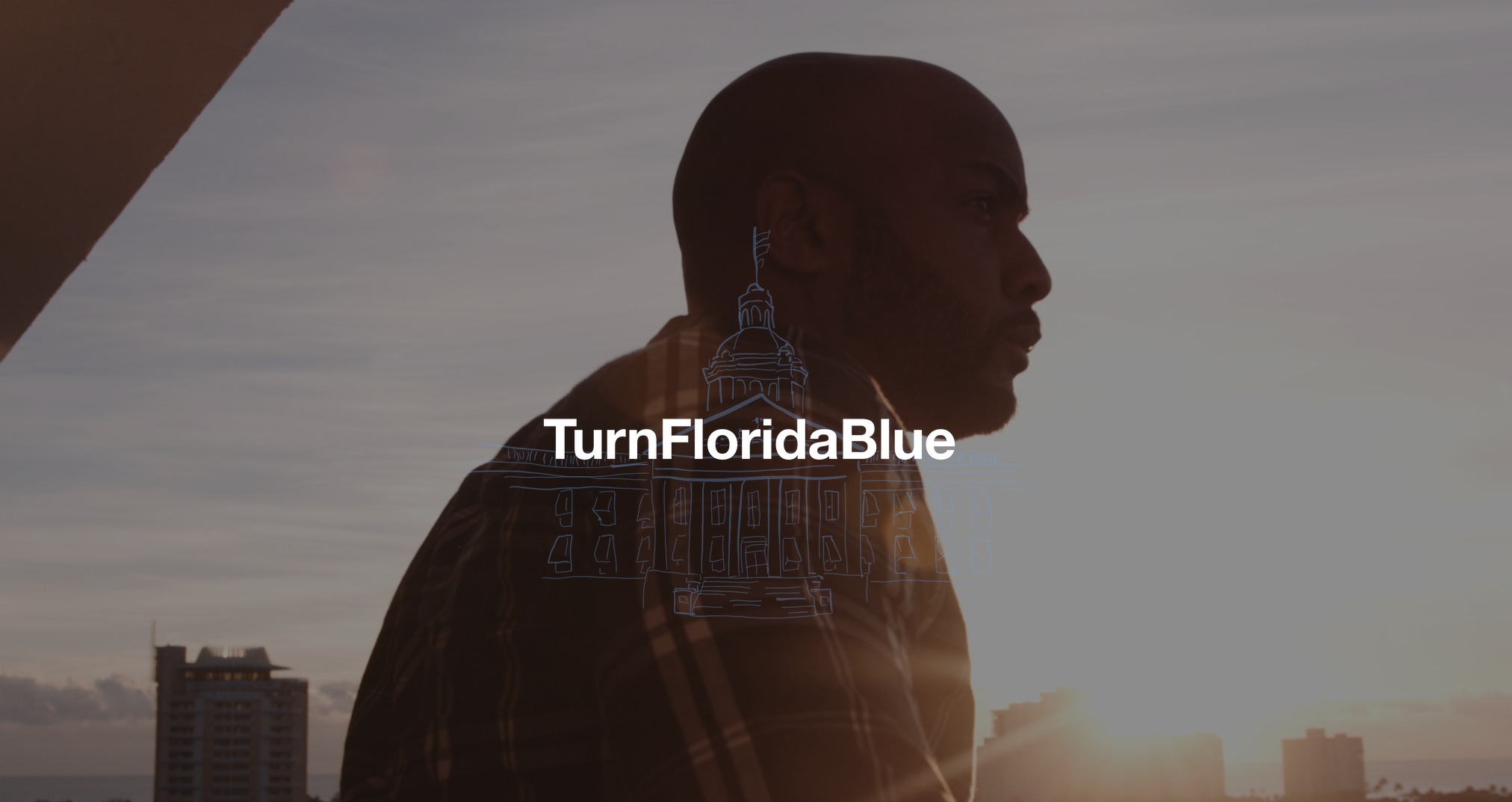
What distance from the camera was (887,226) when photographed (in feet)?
6.08

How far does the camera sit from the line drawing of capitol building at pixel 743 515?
3.32 feet

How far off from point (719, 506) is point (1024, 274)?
1028mm

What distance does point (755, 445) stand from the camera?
1083 millimetres

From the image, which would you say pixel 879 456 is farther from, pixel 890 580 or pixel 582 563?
pixel 582 563

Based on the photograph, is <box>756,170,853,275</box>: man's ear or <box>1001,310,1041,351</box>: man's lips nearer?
<box>756,170,853,275</box>: man's ear

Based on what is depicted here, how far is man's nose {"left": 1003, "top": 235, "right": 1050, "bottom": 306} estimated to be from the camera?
193 cm

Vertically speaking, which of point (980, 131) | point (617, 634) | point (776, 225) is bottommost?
point (617, 634)

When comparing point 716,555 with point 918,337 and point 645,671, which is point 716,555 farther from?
point 918,337

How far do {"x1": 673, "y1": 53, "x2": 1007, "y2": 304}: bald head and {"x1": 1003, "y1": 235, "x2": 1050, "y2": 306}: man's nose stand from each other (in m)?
0.20

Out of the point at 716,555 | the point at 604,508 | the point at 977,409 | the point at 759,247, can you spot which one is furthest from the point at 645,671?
the point at 977,409

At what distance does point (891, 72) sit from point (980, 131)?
7.2 inches

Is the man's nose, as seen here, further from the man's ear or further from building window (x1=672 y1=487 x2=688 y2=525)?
building window (x1=672 y1=487 x2=688 y2=525)

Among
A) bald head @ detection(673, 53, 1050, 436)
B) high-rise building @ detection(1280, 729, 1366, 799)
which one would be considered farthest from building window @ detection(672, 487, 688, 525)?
high-rise building @ detection(1280, 729, 1366, 799)

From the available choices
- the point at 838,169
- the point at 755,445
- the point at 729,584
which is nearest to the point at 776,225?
the point at 838,169
